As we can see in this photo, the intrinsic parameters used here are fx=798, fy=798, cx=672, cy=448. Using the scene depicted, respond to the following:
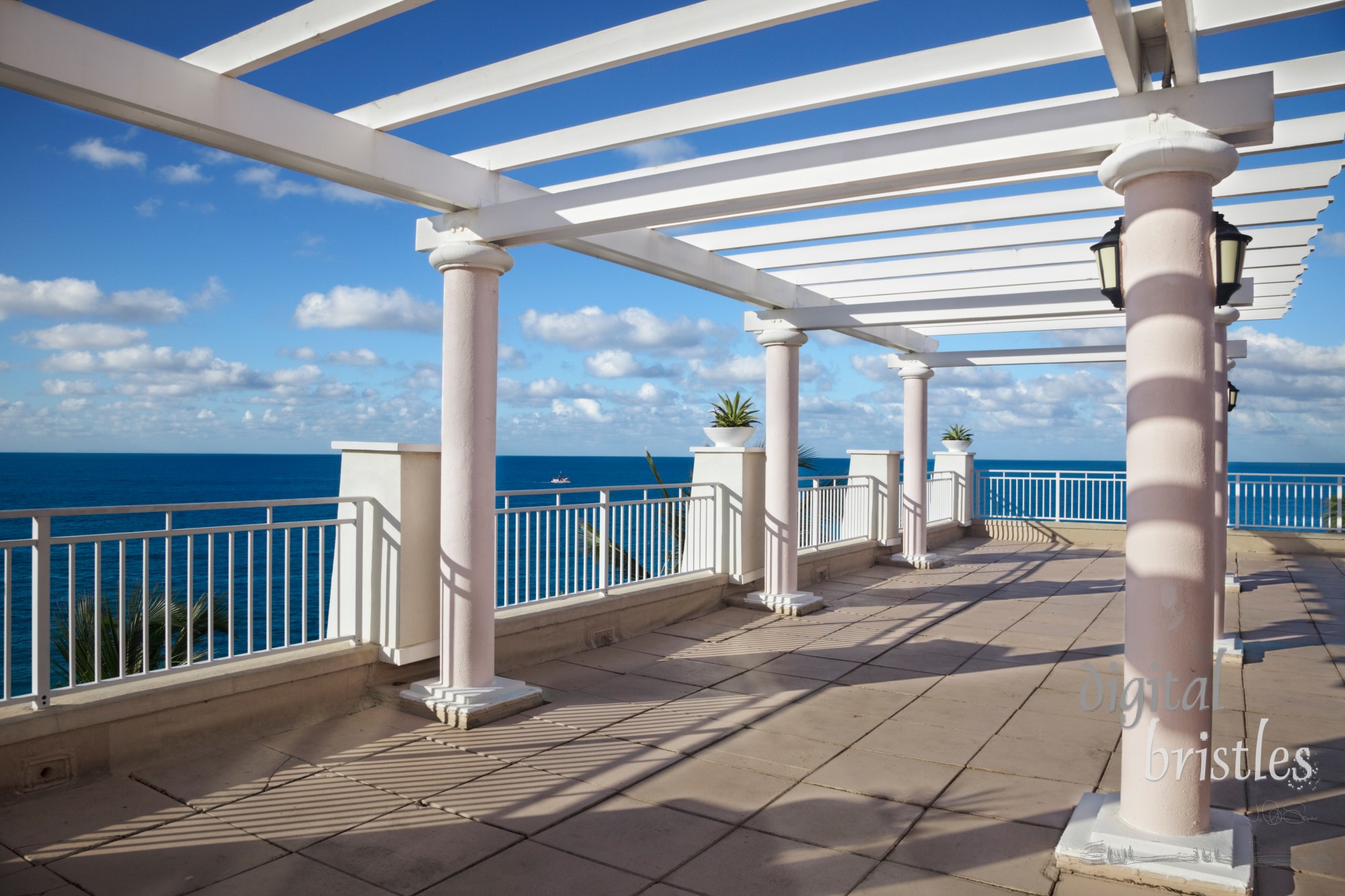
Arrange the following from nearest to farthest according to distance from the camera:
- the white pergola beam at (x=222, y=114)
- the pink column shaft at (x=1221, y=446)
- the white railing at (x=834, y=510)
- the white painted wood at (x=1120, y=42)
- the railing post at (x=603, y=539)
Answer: the white painted wood at (x=1120, y=42), the white pergola beam at (x=222, y=114), the pink column shaft at (x=1221, y=446), the railing post at (x=603, y=539), the white railing at (x=834, y=510)

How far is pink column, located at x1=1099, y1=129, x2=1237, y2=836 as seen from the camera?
2852 mm

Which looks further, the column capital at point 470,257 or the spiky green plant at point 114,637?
the column capital at point 470,257

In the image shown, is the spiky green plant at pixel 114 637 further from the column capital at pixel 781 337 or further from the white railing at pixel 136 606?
the column capital at pixel 781 337

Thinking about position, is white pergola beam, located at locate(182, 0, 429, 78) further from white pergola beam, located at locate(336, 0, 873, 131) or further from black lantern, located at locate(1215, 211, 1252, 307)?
black lantern, located at locate(1215, 211, 1252, 307)

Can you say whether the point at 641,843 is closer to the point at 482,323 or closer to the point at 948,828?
the point at 948,828

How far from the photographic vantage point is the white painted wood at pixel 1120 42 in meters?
2.54

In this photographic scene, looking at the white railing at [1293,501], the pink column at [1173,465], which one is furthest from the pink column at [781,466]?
the white railing at [1293,501]

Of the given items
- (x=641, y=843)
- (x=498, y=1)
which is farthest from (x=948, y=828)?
(x=498, y=1)

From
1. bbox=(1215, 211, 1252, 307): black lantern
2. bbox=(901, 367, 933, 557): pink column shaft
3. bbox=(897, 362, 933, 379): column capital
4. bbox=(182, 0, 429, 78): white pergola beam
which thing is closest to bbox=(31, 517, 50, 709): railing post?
bbox=(182, 0, 429, 78): white pergola beam

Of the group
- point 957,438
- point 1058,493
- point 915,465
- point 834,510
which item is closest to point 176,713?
point 834,510

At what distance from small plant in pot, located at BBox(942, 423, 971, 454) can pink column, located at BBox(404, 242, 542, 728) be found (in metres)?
11.0

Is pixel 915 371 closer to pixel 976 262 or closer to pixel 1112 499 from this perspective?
pixel 976 262

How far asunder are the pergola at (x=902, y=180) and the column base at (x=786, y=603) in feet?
10.9

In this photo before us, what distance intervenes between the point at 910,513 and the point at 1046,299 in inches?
170
